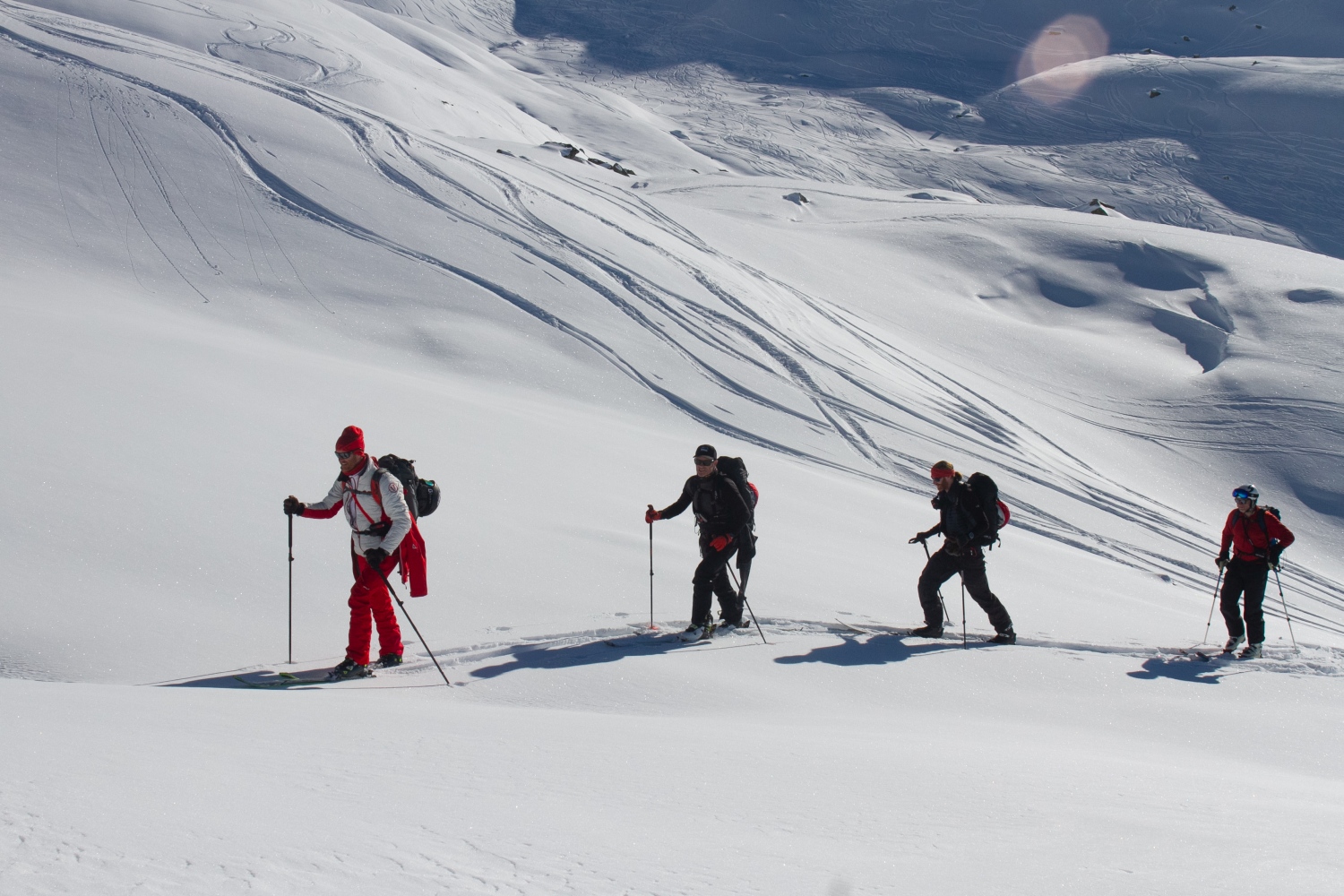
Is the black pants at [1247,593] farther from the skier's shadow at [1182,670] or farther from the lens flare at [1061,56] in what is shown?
the lens flare at [1061,56]

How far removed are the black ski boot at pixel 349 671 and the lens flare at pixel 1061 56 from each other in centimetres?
6469

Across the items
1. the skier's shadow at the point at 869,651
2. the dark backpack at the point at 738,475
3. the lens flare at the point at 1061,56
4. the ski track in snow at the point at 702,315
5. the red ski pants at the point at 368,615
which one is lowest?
the skier's shadow at the point at 869,651

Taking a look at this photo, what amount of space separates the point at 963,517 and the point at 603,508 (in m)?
3.36

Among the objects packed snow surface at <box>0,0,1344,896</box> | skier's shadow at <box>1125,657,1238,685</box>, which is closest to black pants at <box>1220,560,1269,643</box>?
packed snow surface at <box>0,0,1344,896</box>

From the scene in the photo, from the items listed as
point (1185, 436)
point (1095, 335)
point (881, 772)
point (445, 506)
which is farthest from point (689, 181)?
point (881, 772)

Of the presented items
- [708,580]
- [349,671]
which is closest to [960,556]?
[708,580]

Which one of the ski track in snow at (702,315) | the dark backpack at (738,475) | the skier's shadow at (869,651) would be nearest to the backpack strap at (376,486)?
the dark backpack at (738,475)

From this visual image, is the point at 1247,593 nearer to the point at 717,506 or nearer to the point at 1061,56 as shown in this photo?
the point at 717,506

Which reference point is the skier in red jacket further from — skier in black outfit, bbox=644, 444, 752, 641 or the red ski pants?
the red ski pants

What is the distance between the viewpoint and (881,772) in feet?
12.8

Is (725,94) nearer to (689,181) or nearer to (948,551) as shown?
(689,181)

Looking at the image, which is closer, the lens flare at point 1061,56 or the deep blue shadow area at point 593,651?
the deep blue shadow area at point 593,651

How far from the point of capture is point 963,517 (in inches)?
303

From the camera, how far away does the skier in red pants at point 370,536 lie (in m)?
5.94
